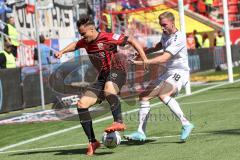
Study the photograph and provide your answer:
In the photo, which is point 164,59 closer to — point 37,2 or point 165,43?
point 165,43

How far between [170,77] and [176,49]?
45 cm

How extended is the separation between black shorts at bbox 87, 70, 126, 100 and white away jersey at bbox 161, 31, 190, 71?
2.50 feet

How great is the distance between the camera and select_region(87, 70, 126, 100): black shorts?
29.5ft

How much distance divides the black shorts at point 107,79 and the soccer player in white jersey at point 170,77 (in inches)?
21.7

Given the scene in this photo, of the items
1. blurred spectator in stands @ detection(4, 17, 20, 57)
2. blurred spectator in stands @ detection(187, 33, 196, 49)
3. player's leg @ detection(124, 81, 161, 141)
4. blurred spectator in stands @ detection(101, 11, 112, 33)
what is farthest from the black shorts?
blurred spectator in stands @ detection(187, 33, 196, 49)

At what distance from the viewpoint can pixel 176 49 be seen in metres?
9.32

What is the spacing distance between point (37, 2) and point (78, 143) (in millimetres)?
8582

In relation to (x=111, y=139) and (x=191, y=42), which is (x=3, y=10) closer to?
(x=191, y=42)

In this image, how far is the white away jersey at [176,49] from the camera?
930 cm

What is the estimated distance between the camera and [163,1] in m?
34.1

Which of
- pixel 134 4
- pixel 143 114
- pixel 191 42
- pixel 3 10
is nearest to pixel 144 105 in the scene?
pixel 143 114

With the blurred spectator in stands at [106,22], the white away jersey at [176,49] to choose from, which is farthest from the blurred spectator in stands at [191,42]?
the white away jersey at [176,49]

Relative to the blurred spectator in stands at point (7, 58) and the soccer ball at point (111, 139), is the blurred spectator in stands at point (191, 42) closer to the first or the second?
the blurred spectator in stands at point (7, 58)

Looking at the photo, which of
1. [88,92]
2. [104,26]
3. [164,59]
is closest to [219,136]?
[164,59]
